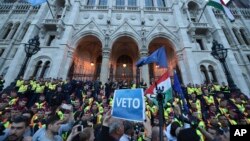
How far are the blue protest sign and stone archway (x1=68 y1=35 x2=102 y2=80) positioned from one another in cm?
1612

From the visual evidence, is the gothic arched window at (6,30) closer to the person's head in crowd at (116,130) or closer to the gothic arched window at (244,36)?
the person's head in crowd at (116,130)

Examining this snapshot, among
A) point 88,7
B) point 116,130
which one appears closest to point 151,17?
point 88,7

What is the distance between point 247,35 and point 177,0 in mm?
13247

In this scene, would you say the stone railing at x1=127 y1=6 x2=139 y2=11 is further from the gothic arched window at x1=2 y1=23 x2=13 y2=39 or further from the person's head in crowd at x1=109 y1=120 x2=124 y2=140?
the person's head in crowd at x1=109 y1=120 x2=124 y2=140

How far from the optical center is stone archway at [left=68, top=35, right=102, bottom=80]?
734 inches

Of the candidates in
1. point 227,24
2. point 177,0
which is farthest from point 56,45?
point 227,24

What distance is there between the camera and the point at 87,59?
21188mm

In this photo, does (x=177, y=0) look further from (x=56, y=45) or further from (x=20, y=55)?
(x=20, y=55)

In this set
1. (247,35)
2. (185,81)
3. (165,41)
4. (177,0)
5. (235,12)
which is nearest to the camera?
(185,81)

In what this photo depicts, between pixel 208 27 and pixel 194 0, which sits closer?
pixel 208 27

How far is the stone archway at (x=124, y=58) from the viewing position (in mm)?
20953

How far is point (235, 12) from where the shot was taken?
25.3 m

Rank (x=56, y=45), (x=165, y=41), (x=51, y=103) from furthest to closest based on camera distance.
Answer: (x=165, y=41) → (x=56, y=45) → (x=51, y=103)

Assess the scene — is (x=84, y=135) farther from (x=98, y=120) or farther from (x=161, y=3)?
(x=161, y=3)
